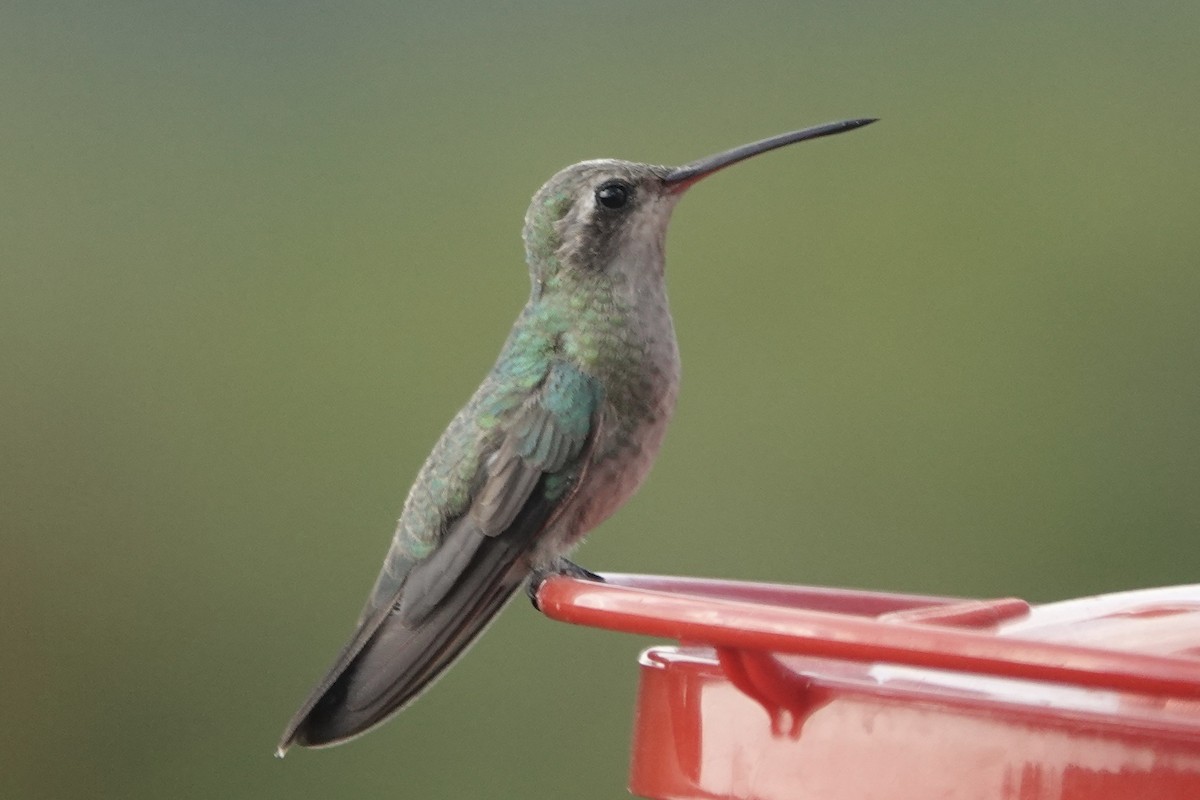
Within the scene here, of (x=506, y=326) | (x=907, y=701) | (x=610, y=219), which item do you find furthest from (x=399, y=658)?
(x=506, y=326)

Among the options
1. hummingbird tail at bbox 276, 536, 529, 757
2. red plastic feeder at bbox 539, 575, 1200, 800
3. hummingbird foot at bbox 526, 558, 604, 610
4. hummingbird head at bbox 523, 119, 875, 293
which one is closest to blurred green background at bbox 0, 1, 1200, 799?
hummingbird head at bbox 523, 119, 875, 293

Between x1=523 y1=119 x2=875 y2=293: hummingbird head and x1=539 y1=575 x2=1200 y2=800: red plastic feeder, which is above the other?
x1=523 y1=119 x2=875 y2=293: hummingbird head

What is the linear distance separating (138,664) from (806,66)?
2.78m

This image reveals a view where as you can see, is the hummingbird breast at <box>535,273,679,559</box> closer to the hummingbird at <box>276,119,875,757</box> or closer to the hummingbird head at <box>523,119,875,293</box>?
the hummingbird at <box>276,119,875,757</box>

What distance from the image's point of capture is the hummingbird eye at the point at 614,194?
259cm

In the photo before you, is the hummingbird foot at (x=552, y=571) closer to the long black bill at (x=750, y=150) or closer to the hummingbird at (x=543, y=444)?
the hummingbird at (x=543, y=444)

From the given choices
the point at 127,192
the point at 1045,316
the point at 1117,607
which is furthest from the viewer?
the point at 127,192

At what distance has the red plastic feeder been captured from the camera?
109 centimetres

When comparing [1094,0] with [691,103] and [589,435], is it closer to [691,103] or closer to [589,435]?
[691,103]

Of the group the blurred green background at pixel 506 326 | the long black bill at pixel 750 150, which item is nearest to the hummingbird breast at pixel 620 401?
the long black bill at pixel 750 150

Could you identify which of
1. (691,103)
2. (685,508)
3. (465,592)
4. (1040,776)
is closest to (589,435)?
(465,592)

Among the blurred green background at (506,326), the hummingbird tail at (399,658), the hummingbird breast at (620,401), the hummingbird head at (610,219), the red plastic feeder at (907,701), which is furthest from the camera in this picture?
the blurred green background at (506,326)

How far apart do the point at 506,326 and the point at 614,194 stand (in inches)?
102

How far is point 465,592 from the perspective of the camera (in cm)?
221
